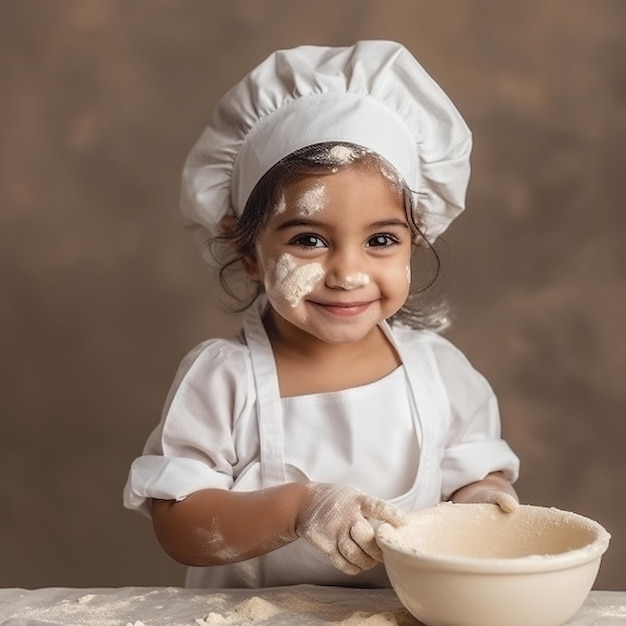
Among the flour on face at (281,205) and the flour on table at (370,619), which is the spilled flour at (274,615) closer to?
the flour on table at (370,619)

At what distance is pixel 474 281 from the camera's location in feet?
8.29

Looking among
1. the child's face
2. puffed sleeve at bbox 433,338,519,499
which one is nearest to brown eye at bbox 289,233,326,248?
the child's face

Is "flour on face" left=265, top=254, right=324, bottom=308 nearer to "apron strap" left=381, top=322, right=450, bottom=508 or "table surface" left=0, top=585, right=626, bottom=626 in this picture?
"apron strap" left=381, top=322, right=450, bottom=508

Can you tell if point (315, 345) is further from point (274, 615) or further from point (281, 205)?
point (274, 615)

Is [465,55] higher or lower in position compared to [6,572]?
higher

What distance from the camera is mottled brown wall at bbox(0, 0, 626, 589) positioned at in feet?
8.01

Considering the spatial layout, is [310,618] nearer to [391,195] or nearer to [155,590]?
[155,590]

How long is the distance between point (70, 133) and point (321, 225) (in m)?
1.09

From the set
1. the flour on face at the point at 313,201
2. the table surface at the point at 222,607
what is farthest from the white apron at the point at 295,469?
the flour on face at the point at 313,201

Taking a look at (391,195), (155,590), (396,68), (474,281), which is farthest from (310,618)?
(474,281)

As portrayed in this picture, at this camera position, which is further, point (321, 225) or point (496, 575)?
point (321, 225)

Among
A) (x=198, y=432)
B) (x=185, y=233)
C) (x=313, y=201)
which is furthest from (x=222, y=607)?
(x=185, y=233)

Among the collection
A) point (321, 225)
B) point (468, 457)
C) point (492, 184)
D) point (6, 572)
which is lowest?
point (6, 572)

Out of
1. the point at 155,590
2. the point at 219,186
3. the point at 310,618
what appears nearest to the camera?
the point at 310,618
